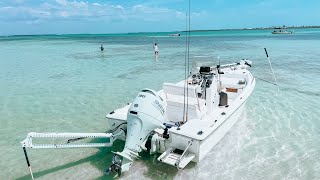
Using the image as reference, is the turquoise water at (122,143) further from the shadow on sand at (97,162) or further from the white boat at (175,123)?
the white boat at (175,123)

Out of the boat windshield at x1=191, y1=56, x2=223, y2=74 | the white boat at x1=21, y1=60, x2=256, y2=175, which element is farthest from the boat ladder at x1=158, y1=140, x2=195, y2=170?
the boat windshield at x1=191, y1=56, x2=223, y2=74

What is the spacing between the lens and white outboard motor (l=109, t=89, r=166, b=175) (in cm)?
536

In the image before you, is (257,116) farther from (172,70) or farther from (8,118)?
(172,70)

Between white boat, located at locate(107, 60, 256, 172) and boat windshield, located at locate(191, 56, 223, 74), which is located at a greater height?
boat windshield, located at locate(191, 56, 223, 74)

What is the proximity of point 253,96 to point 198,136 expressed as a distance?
6743 mm

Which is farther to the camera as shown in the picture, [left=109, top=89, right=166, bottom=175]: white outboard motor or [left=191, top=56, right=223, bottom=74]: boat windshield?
[left=191, top=56, right=223, bottom=74]: boat windshield

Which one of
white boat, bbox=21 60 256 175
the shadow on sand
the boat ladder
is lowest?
the shadow on sand

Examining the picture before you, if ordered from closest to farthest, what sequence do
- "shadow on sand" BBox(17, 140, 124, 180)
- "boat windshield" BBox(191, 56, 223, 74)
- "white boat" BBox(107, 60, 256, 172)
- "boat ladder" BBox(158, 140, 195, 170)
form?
1. "boat ladder" BBox(158, 140, 195, 170)
2. "white boat" BBox(107, 60, 256, 172)
3. "shadow on sand" BBox(17, 140, 124, 180)
4. "boat windshield" BBox(191, 56, 223, 74)

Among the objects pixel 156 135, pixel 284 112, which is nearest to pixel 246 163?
pixel 156 135

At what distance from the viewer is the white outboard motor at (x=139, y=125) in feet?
17.6

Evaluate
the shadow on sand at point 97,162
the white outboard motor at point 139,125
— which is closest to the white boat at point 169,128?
the white outboard motor at point 139,125

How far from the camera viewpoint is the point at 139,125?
5668mm

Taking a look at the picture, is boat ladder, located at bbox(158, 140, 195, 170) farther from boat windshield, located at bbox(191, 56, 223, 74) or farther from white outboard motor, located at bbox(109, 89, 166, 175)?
boat windshield, located at bbox(191, 56, 223, 74)

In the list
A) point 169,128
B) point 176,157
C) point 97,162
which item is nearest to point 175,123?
point 169,128
